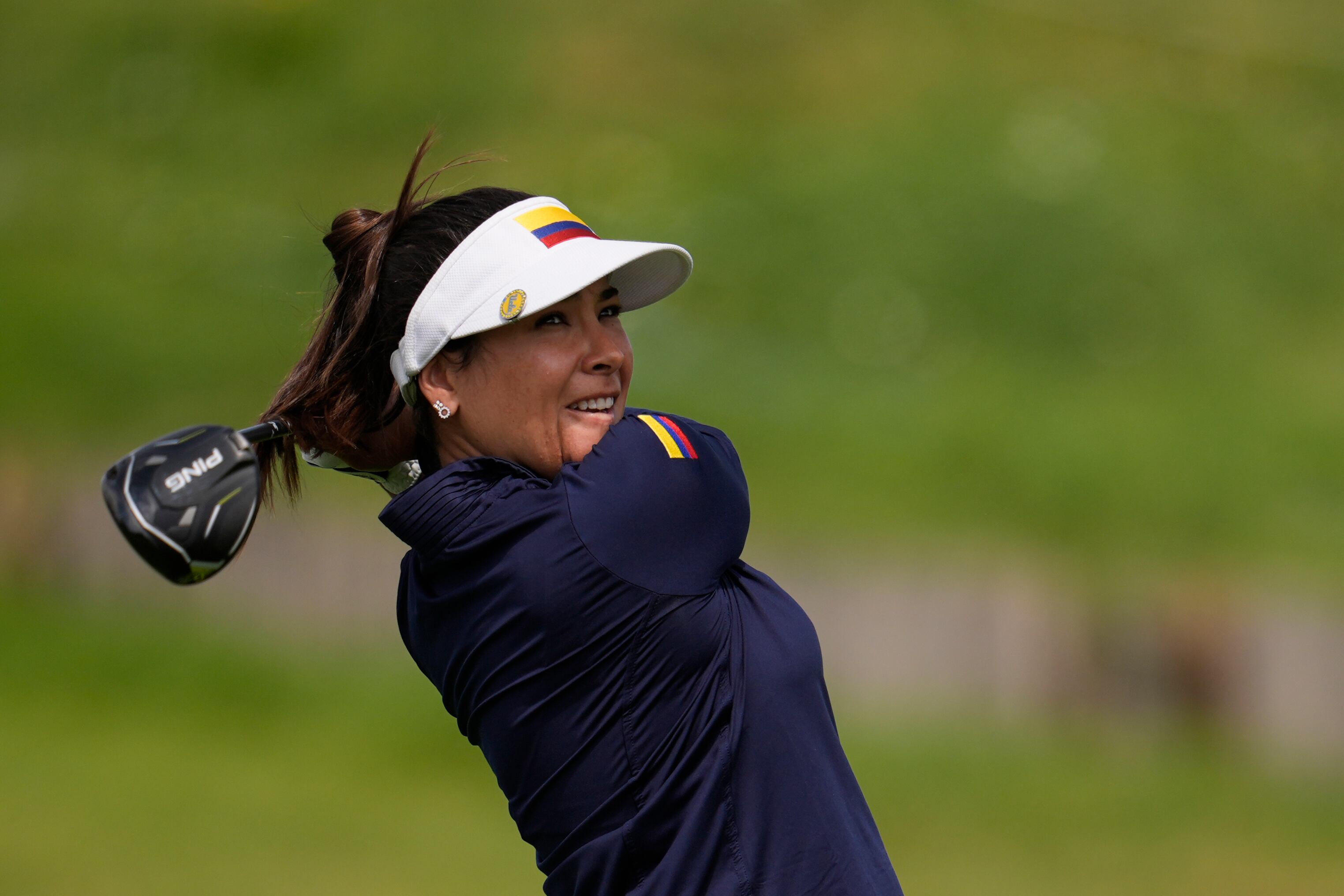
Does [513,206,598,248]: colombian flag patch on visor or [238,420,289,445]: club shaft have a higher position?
[513,206,598,248]: colombian flag patch on visor

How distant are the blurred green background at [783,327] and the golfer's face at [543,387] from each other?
5.11 m

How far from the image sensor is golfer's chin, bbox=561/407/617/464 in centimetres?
189

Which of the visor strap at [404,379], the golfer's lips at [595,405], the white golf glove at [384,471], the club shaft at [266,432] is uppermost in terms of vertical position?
the visor strap at [404,379]

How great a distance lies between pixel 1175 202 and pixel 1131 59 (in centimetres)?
171

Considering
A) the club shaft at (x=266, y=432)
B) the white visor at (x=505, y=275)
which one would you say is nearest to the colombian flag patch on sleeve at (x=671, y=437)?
the white visor at (x=505, y=275)

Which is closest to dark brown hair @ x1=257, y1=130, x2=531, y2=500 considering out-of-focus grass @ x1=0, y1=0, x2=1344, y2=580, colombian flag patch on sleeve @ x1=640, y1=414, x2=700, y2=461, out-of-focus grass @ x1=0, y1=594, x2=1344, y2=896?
colombian flag patch on sleeve @ x1=640, y1=414, x2=700, y2=461

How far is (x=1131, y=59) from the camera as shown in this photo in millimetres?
12062

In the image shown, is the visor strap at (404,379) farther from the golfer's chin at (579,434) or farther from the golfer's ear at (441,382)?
the golfer's chin at (579,434)

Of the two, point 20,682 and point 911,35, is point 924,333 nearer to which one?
point 911,35

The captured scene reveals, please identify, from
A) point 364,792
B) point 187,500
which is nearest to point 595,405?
point 187,500

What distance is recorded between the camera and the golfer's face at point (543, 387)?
1.88 m

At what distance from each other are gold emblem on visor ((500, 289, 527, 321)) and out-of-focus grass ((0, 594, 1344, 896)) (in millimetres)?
5194

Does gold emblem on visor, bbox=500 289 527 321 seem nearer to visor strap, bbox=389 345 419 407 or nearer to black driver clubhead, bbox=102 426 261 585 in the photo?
visor strap, bbox=389 345 419 407

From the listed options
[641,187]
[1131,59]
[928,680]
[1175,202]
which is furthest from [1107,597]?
[1131,59]
